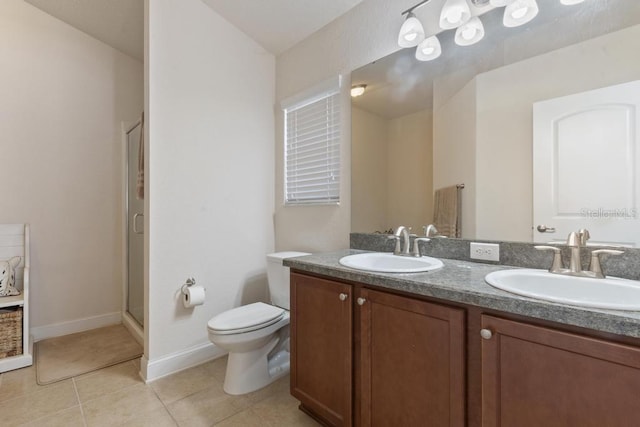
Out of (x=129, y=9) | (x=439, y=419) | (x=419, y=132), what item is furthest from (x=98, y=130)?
(x=439, y=419)

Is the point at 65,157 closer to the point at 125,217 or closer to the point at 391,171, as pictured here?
the point at 125,217

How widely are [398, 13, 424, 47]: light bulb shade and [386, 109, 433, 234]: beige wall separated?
0.38 m

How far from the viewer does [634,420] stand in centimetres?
69

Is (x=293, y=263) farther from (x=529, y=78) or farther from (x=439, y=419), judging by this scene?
(x=529, y=78)

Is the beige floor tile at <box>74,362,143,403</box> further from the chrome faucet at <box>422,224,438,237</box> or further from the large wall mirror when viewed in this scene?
the chrome faucet at <box>422,224,438,237</box>

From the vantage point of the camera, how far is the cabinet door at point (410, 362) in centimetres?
96

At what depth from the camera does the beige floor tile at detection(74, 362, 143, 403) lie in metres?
1.75

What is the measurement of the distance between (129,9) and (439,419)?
10.7 feet

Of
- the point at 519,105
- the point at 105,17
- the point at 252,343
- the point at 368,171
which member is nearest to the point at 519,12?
the point at 519,105

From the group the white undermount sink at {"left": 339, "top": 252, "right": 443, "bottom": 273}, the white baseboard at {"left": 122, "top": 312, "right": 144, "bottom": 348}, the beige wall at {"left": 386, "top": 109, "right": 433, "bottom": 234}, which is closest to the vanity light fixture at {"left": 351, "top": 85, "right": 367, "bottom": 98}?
the beige wall at {"left": 386, "top": 109, "right": 433, "bottom": 234}

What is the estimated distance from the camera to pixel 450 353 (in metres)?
0.97

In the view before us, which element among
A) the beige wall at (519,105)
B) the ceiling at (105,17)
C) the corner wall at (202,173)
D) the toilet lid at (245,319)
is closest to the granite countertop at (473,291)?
the beige wall at (519,105)

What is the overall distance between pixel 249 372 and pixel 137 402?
626 millimetres

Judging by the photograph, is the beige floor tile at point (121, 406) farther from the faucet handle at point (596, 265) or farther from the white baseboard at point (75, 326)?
the faucet handle at point (596, 265)
